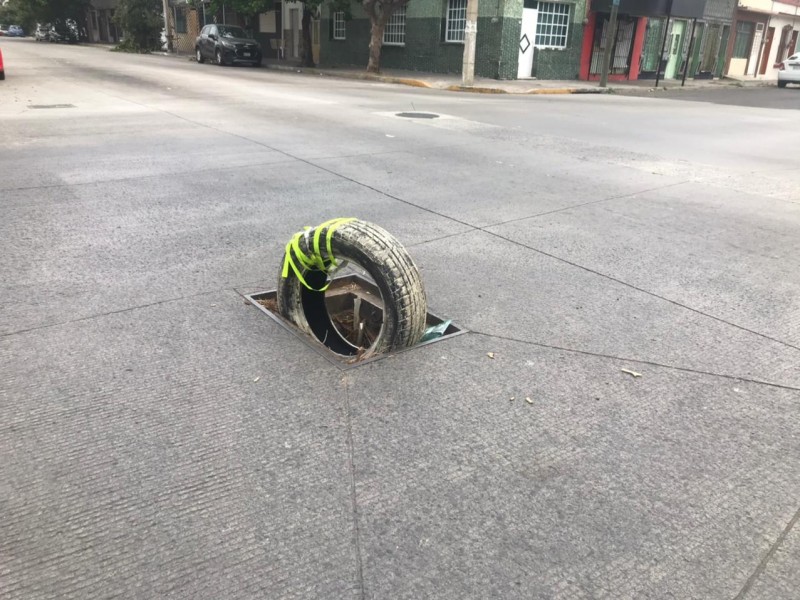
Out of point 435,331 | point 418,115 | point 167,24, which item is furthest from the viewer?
point 167,24

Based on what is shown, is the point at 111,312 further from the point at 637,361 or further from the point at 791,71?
the point at 791,71

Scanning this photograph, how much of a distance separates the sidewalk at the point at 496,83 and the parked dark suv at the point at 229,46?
43.7 inches

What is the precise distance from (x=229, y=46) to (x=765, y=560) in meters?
31.3

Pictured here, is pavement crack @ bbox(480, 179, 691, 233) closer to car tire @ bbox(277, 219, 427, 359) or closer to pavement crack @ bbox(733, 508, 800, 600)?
car tire @ bbox(277, 219, 427, 359)

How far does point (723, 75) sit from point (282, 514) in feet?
134

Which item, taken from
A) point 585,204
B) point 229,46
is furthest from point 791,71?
point 585,204

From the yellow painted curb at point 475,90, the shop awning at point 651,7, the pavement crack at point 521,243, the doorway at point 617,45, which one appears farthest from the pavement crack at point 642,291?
the doorway at point 617,45

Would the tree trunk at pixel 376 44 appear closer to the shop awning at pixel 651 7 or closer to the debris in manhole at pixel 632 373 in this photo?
the shop awning at pixel 651 7

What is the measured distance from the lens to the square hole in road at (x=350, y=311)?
13.6 ft

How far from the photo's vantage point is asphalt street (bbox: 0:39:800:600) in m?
2.31

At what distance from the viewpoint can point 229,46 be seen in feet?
96.7

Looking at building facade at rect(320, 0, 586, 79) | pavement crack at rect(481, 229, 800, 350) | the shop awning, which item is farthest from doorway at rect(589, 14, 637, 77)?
pavement crack at rect(481, 229, 800, 350)

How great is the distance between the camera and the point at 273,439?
2957 mm

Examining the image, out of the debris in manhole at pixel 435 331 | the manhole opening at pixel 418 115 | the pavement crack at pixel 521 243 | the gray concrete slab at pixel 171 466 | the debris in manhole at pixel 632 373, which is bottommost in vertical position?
the gray concrete slab at pixel 171 466
